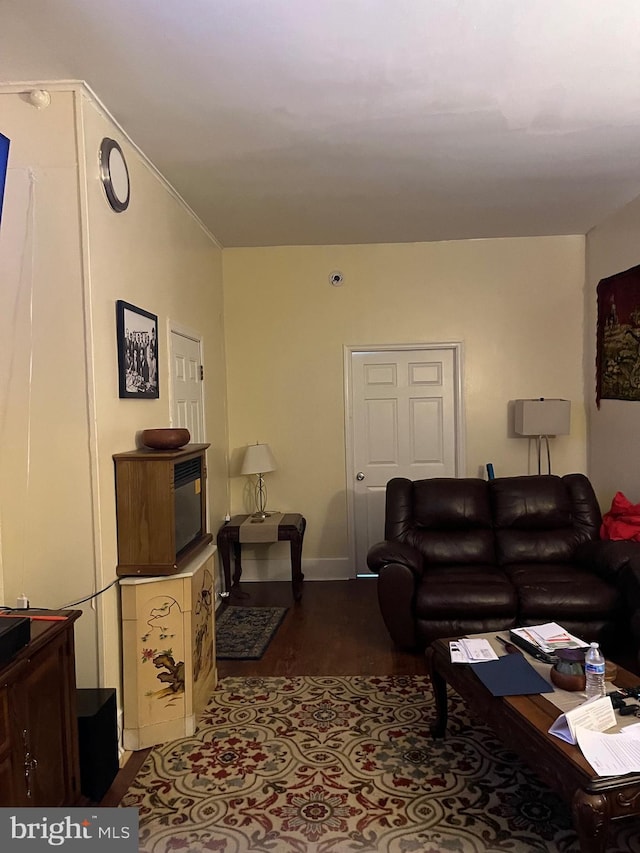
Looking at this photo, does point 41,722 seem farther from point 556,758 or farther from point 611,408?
point 611,408

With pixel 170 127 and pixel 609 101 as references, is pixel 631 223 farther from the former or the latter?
pixel 170 127

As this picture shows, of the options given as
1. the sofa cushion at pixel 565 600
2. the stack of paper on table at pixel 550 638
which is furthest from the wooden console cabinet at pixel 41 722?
the sofa cushion at pixel 565 600

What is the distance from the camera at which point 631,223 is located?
411cm

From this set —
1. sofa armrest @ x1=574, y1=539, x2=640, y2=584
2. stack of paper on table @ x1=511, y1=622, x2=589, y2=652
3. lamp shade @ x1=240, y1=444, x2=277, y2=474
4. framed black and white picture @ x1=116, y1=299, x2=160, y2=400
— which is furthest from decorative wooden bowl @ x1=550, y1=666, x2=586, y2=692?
lamp shade @ x1=240, y1=444, x2=277, y2=474

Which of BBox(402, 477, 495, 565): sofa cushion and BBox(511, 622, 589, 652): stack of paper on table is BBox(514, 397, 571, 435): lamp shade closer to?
BBox(402, 477, 495, 565): sofa cushion

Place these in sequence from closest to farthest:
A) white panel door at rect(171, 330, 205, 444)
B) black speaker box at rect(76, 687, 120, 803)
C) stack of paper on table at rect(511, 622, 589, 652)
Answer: black speaker box at rect(76, 687, 120, 803)
stack of paper on table at rect(511, 622, 589, 652)
white panel door at rect(171, 330, 205, 444)

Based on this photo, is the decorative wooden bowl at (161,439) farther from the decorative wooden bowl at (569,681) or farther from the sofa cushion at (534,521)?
the sofa cushion at (534,521)

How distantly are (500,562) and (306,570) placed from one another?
1.81m

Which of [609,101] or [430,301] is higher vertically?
[609,101]

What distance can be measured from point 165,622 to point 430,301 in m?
3.43

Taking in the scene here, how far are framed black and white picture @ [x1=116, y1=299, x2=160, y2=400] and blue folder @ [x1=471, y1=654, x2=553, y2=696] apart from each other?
1.90m

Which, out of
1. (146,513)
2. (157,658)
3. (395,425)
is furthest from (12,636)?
(395,425)

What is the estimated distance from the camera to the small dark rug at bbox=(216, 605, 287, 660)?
3.57m


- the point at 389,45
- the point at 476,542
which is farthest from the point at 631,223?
the point at 389,45
